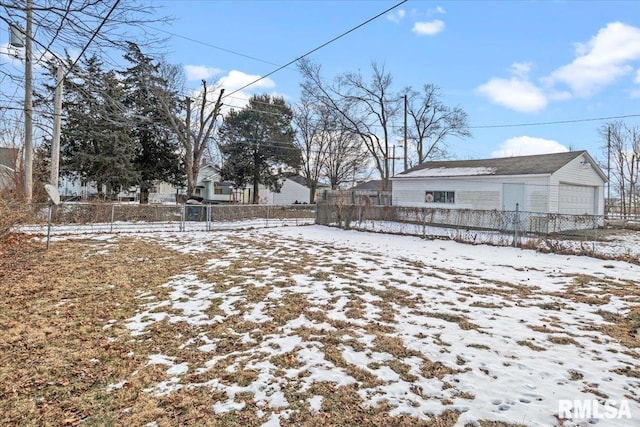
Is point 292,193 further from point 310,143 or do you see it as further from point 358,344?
point 358,344

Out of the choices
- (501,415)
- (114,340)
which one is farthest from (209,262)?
(501,415)

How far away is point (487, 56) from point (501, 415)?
613 inches

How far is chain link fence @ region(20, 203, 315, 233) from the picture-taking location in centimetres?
1409

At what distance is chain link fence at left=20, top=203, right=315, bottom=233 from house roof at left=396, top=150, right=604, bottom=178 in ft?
27.2

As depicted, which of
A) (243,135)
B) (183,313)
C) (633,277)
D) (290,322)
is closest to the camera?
(290,322)

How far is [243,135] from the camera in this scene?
3319 centimetres

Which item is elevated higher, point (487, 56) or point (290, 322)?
point (487, 56)

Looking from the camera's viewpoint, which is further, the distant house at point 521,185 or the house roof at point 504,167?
the house roof at point 504,167

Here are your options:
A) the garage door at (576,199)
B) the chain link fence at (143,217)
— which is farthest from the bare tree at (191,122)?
the garage door at (576,199)

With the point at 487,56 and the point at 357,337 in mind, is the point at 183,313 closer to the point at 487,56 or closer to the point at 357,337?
the point at 357,337

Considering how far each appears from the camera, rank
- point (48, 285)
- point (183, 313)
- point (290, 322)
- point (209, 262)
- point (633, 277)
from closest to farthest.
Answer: point (290, 322), point (183, 313), point (48, 285), point (633, 277), point (209, 262)

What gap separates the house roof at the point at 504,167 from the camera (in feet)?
56.3

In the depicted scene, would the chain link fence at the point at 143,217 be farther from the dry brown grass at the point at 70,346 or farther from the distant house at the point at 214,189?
the distant house at the point at 214,189

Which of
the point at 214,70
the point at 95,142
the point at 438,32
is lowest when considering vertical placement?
the point at 95,142
